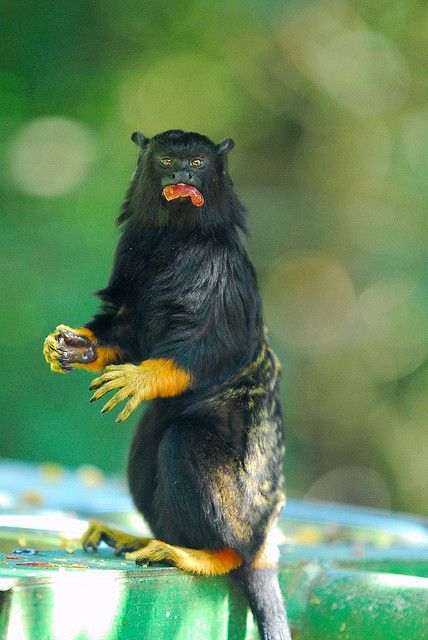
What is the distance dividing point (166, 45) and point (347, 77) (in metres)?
2.11

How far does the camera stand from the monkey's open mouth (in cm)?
396

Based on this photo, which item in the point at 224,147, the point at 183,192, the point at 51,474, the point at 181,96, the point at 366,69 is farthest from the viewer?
the point at 181,96

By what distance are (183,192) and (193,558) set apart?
131 centimetres

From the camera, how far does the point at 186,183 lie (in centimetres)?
402

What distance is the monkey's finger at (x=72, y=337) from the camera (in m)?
4.00

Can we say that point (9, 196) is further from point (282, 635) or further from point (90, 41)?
point (282, 635)

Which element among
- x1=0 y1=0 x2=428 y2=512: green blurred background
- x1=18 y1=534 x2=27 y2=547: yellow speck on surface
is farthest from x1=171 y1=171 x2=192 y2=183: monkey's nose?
x1=0 y1=0 x2=428 y2=512: green blurred background

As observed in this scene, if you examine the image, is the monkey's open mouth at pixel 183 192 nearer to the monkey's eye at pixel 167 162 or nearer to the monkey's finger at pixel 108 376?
the monkey's eye at pixel 167 162

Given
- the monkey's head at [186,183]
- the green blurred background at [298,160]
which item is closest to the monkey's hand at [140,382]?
the monkey's head at [186,183]

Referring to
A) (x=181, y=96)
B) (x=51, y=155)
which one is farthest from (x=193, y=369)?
(x=181, y=96)

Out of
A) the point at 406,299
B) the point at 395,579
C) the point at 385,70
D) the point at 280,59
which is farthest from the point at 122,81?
the point at 395,579

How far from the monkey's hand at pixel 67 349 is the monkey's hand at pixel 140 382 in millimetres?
203

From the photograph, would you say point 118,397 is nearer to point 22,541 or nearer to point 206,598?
point 206,598

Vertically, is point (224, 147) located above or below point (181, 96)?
below
